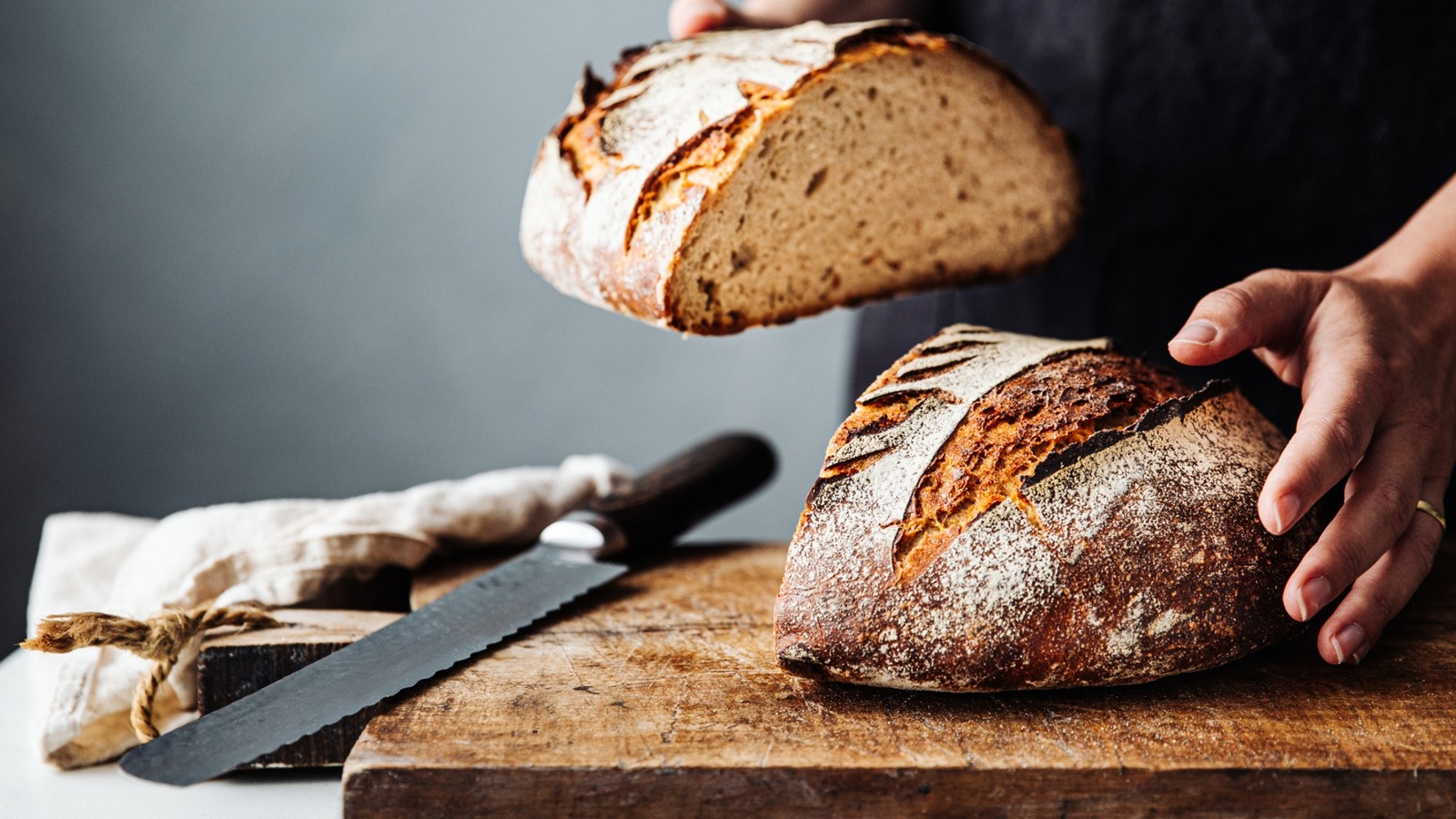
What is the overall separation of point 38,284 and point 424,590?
203 centimetres

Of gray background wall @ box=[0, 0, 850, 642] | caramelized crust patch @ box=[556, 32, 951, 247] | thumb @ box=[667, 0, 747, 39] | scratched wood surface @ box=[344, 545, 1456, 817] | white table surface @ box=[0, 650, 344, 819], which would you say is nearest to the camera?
scratched wood surface @ box=[344, 545, 1456, 817]

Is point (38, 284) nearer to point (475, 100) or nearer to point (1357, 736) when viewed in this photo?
point (475, 100)

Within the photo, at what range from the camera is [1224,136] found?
5.86 ft

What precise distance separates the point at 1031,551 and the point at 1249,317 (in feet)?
1.17

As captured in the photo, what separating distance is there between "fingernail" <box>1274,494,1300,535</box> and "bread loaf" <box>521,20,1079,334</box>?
0.69 metres

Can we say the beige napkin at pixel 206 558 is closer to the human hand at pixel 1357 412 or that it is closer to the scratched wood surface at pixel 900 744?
the scratched wood surface at pixel 900 744

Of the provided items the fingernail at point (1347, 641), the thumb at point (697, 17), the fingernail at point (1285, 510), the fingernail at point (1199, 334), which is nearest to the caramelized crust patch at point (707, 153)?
the thumb at point (697, 17)

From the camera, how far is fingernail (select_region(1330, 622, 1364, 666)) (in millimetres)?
1116

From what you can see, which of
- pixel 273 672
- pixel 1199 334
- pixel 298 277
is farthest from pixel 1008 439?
pixel 298 277

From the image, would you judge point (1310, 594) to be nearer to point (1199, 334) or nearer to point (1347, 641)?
point (1347, 641)

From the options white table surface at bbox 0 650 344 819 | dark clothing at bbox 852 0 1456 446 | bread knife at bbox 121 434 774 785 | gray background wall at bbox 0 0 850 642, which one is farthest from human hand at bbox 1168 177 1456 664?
gray background wall at bbox 0 0 850 642

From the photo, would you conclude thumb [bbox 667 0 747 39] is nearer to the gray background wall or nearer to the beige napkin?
the beige napkin

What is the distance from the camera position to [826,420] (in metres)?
3.63

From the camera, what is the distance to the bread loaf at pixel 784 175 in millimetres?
1369
